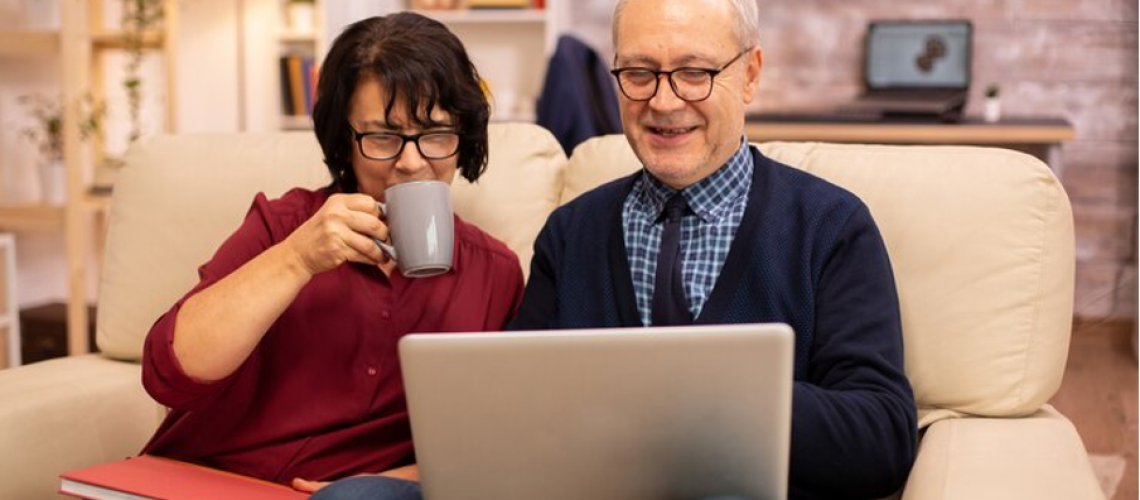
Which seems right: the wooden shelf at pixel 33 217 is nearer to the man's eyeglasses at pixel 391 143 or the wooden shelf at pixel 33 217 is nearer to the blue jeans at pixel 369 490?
the man's eyeglasses at pixel 391 143

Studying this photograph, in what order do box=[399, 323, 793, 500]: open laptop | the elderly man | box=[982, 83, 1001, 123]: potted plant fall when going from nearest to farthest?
box=[399, 323, 793, 500]: open laptop, the elderly man, box=[982, 83, 1001, 123]: potted plant

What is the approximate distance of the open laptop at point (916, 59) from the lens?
4504 mm

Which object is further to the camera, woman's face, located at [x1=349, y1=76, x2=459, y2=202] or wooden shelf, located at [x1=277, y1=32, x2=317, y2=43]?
wooden shelf, located at [x1=277, y1=32, x2=317, y2=43]

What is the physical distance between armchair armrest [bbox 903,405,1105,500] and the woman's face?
0.68 m

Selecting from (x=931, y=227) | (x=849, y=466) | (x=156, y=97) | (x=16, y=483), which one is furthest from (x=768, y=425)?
(x=156, y=97)

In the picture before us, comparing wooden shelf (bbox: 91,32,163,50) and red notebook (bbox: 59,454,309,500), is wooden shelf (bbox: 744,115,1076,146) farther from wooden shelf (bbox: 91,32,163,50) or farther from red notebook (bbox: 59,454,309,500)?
red notebook (bbox: 59,454,309,500)

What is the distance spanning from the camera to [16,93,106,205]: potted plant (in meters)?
3.75

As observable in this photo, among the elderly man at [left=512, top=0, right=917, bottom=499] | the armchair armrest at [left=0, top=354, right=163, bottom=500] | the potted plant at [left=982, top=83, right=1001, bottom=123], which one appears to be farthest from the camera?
the potted plant at [left=982, top=83, right=1001, bottom=123]

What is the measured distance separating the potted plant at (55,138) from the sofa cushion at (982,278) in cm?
281

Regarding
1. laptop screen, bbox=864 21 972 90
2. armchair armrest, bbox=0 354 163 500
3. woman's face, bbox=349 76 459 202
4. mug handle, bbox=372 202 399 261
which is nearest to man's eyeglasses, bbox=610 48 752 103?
woman's face, bbox=349 76 459 202

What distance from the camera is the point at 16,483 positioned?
5.32 feet

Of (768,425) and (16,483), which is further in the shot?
(16,483)

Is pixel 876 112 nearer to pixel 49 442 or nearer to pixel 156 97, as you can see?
pixel 156 97

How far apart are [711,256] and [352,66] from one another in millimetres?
504
